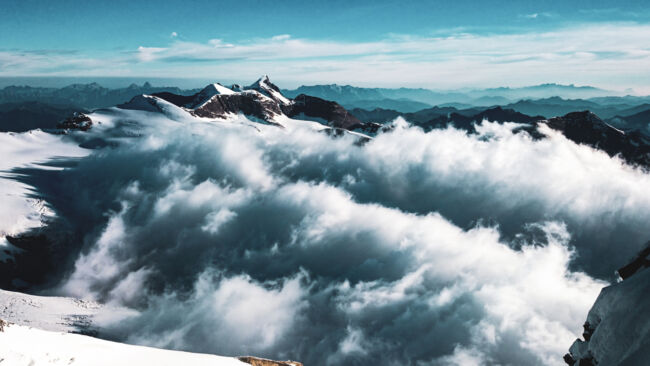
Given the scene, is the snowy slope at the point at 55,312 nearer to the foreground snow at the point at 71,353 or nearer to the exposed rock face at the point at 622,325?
the foreground snow at the point at 71,353

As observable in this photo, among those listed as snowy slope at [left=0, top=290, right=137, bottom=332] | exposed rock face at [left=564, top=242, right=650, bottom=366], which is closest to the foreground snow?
exposed rock face at [left=564, top=242, right=650, bottom=366]

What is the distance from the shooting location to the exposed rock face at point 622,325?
60.4 ft

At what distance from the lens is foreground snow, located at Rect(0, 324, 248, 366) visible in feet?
81.9

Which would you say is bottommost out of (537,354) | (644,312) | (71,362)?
(537,354)

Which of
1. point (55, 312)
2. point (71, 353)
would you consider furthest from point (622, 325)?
point (55, 312)

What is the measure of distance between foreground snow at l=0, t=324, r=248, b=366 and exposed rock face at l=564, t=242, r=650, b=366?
97.6ft

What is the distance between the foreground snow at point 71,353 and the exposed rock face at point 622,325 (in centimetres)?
2976

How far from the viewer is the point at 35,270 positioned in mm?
170000

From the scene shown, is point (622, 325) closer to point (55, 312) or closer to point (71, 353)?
point (71, 353)

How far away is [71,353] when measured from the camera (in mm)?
27812

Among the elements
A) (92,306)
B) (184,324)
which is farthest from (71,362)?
(184,324)

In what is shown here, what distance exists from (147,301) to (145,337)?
37.1m

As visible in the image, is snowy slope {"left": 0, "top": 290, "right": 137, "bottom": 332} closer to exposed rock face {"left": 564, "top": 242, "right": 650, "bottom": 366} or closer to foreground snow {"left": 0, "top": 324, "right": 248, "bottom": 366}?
foreground snow {"left": 0, "top": 324, "right": 248, "bottom": 366}

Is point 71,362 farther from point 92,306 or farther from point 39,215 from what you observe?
point 39,215
